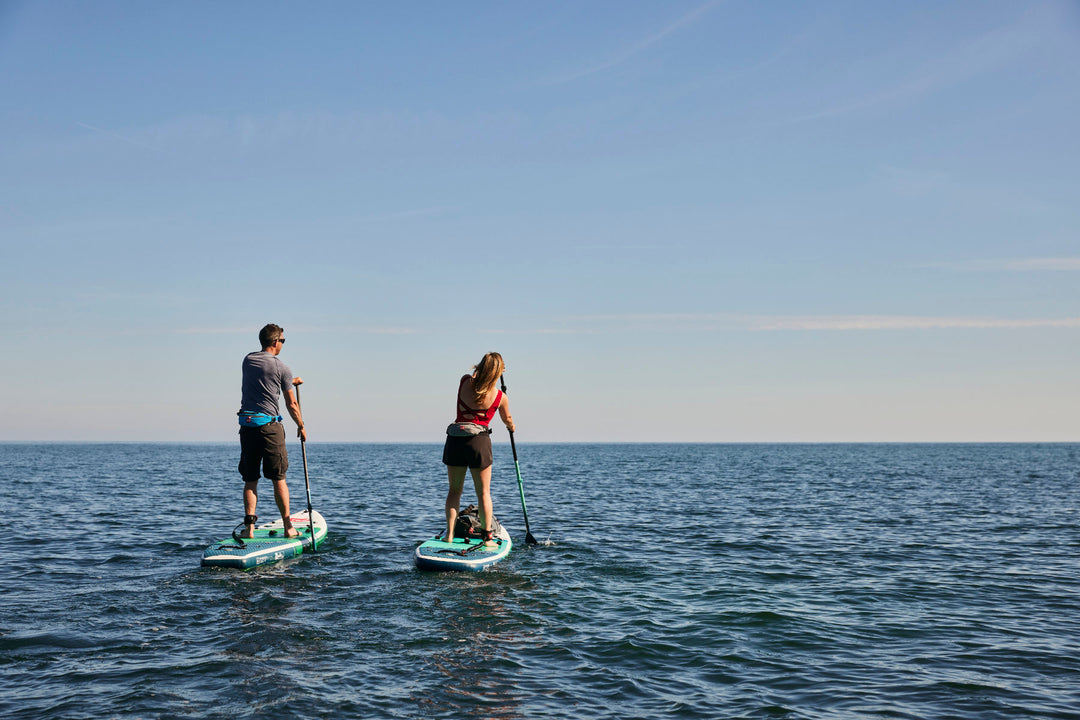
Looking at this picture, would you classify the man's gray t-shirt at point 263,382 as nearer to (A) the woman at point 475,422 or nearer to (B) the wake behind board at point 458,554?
(A) the woman at point 475,422

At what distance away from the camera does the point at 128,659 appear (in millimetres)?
7055

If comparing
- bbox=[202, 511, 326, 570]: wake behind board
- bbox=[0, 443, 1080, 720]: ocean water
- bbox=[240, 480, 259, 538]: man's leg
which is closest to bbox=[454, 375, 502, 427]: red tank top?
bbox=[0, 443, 1080, 720]: ocean water

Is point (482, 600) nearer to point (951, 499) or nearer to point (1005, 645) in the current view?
point (1005, 645)

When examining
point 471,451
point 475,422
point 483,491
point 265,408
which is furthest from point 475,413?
point 265,408

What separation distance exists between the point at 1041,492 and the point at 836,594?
29.4m

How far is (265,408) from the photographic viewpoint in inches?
438

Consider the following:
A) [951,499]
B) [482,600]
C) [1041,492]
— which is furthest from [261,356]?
[1041,492]

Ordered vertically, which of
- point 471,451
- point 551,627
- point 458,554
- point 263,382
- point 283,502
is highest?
point 263,382

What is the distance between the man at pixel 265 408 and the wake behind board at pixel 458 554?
8.15 ft

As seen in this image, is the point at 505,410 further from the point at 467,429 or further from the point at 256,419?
the point at 256,419

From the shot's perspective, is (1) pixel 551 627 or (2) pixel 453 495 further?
(2) pixel 453 495

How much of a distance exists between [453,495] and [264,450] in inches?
113

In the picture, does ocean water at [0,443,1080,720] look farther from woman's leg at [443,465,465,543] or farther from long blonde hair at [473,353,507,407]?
long blonde hair at [473,353,507,407]

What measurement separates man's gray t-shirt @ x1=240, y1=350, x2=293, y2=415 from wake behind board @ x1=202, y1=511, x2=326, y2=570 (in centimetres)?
214
